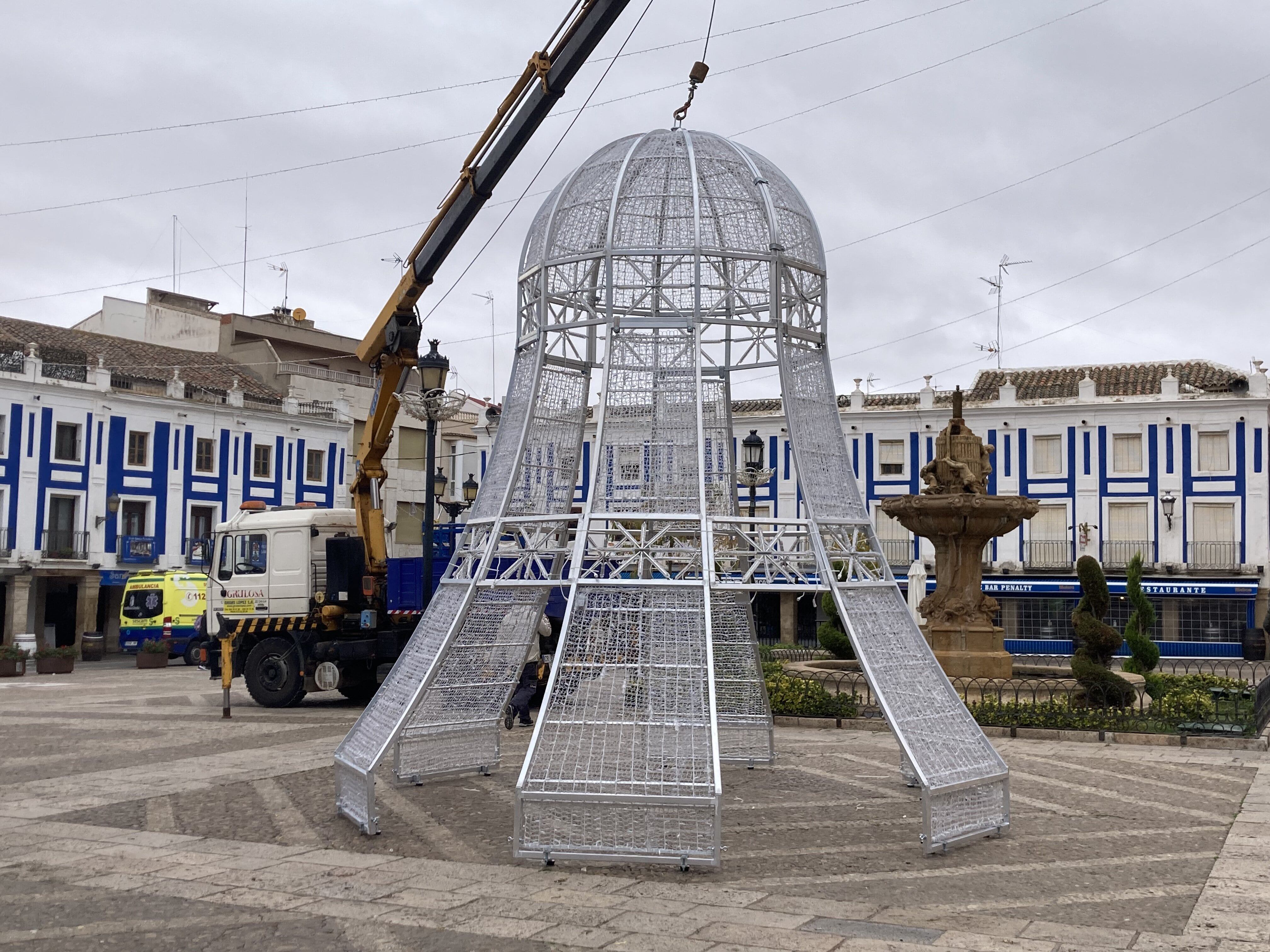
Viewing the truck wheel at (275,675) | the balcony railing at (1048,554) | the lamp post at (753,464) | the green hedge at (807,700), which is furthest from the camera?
the balcony railing at (1048,554)

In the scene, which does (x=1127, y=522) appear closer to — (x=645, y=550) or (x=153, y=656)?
(x=153, y=656)

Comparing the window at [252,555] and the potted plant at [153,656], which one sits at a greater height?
the window at [252,555]

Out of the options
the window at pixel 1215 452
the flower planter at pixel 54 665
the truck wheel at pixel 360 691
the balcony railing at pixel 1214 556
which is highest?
the window at pixel 1215 452

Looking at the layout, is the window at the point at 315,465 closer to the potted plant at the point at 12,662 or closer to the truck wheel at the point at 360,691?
the potted plant at the point at 12,662

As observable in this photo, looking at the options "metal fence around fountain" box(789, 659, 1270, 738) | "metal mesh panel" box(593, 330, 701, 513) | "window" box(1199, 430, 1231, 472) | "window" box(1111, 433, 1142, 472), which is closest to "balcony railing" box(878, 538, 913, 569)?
"window" box(1111, 433, 1142, 472)

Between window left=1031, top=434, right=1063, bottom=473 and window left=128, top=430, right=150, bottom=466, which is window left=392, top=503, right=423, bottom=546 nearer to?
window left=128, top=430, right=150, bottom=466

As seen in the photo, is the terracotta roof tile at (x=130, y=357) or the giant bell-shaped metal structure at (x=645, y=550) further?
the terracotta roof tile at (x=130, y=357)

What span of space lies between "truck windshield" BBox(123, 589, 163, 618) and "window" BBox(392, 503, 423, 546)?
1124 cm

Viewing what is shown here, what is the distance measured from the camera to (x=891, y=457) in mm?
40750

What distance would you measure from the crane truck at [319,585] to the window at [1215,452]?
2694 cm

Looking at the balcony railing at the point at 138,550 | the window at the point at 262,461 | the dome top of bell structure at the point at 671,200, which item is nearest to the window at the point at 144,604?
the balcony railing at the point at 138,550

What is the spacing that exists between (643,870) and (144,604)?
29308 millimetres

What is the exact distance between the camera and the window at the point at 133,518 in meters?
37.3

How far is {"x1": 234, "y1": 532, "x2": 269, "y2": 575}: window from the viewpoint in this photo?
20.7 meters
